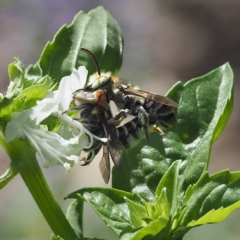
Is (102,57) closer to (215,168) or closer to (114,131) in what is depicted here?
(114,131)

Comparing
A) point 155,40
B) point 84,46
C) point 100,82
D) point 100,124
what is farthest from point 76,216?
point 155,40

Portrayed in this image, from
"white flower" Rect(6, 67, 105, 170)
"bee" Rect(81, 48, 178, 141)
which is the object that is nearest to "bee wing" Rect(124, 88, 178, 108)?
"bee" Rect(81, 48, 178, 141)

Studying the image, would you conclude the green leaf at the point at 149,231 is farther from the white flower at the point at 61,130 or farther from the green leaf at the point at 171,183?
the white flower at the point at 61,130

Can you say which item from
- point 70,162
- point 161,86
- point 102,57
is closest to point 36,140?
point 70,162

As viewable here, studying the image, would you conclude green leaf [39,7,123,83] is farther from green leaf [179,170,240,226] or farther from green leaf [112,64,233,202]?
green leaf [179,170,240,226]

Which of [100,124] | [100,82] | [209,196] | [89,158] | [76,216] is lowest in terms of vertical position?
[76,216]

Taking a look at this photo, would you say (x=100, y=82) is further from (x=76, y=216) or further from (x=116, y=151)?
(x=76, y=216)
